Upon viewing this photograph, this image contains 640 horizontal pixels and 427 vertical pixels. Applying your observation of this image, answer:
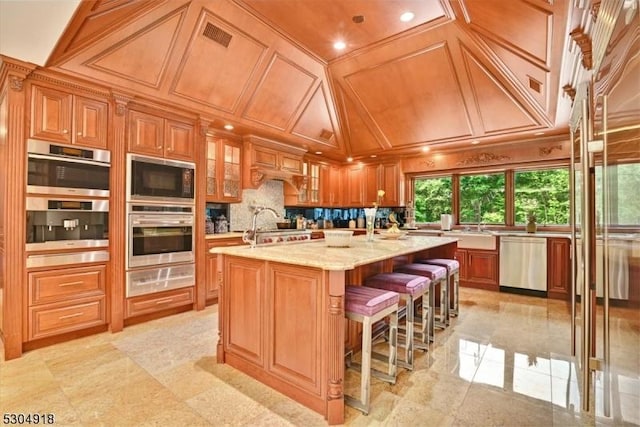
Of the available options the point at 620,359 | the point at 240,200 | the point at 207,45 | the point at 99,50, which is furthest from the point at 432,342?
the point at 99,50

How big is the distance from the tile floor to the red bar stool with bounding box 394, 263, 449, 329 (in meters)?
0.26

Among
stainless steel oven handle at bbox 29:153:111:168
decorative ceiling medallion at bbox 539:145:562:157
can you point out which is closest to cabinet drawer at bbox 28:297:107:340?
stainless steel oven handle at bbox 29:153:111:168

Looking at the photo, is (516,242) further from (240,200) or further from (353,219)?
(240,200)

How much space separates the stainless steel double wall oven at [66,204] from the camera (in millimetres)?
2748

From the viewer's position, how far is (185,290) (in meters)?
3.84

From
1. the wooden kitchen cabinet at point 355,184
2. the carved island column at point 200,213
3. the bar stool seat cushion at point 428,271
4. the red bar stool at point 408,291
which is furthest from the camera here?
the wooden kitchen cabinet at point 355,184

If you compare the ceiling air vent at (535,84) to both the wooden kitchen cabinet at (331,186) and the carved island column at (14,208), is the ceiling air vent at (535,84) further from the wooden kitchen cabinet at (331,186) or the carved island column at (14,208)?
the carved island column at (14,208)

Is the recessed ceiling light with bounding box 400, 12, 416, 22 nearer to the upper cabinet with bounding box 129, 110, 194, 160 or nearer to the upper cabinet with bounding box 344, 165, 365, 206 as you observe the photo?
the upper cabinet with bounding box 129, 110, 194, 160

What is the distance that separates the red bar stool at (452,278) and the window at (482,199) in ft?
7.77

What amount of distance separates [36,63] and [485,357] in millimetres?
4702

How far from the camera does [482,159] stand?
18.0 ft

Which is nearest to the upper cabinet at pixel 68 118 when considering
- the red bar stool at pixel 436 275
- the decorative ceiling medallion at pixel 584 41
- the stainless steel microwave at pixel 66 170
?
the stainless steel microwave at pixel 66 170

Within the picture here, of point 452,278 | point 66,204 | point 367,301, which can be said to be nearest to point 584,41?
point 367,301

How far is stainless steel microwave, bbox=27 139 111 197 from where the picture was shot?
108 inches
